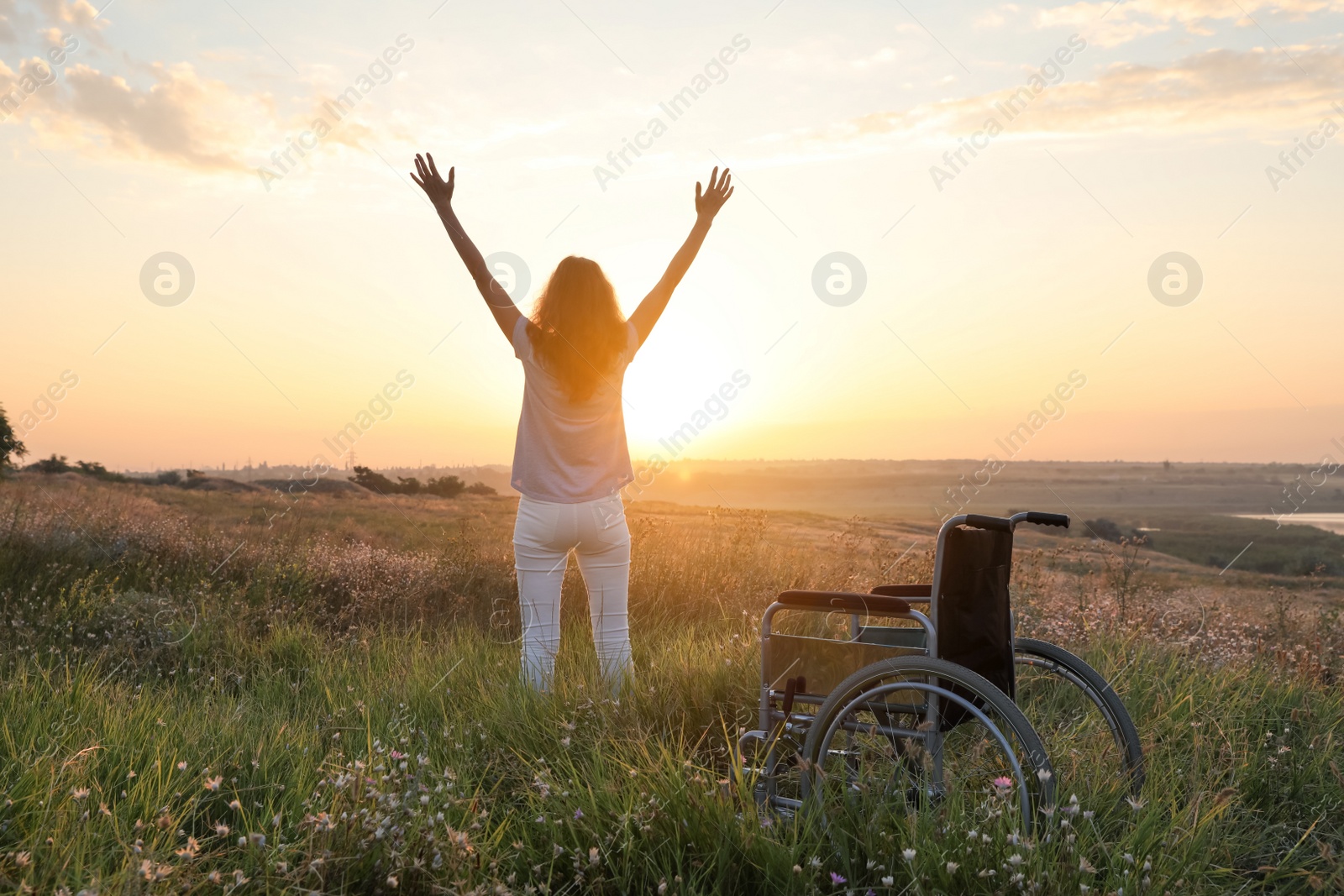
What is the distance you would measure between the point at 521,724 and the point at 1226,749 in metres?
3.14

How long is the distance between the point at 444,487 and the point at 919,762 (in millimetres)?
30418

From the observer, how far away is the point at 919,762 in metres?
3.03

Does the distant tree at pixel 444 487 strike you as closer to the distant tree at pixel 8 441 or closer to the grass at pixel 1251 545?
the distant tree at pixel 8 441

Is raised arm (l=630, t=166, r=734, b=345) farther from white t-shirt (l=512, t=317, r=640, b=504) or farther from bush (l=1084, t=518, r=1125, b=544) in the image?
bush (l=1084, t=518, r=1125, b=544)

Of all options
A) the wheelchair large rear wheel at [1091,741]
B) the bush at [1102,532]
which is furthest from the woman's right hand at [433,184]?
the bush at [1102,532]

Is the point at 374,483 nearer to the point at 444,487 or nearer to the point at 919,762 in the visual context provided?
the point at 444,487

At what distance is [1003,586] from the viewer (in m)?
3.21

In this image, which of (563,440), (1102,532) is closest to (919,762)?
(563,440)

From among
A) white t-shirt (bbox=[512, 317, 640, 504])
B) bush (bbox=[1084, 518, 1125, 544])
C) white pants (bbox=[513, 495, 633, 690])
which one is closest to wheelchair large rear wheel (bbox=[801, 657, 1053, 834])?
white pants (bbox=[513, 495, 633, 690])

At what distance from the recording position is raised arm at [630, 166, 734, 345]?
14.7 ft

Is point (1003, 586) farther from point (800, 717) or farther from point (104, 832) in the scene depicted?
point (104, 832)

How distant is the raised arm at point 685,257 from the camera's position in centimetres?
447

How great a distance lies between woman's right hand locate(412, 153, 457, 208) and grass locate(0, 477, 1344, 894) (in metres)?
2.49

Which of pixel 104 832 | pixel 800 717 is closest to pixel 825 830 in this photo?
pixel 800 717
